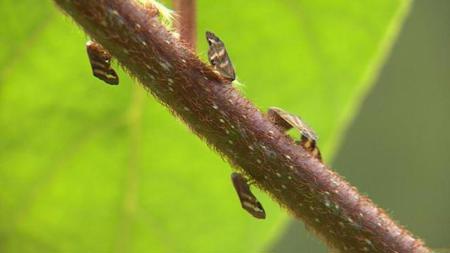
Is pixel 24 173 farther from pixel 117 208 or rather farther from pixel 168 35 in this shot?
pixel 168 35

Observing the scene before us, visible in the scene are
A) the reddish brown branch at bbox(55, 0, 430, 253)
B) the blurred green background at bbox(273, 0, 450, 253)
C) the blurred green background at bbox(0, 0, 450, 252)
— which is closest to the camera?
the reddish brown branch at bbox(55, 0, 430, 253)

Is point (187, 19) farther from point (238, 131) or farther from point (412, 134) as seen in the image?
point (412, 134)

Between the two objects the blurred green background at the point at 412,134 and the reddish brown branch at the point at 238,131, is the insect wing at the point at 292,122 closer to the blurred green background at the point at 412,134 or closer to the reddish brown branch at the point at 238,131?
the reddish brown branch at the point at 238,131

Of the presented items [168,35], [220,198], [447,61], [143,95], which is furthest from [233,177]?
[447,61]

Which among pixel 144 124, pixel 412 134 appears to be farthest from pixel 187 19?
pixel 412 134

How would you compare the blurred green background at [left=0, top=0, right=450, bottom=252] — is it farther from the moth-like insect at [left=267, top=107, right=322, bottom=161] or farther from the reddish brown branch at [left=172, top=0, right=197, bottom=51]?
the moth-like insect at [left=267, top=107, right=322, bottom=161]

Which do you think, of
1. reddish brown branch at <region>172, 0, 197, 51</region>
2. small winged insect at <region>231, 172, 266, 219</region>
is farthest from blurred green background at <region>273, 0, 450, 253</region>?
small winged insect at <region>231, 172, 266, 219</region>

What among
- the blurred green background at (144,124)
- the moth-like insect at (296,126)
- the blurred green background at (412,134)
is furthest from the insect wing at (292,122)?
the blurred green background at (412,134)
